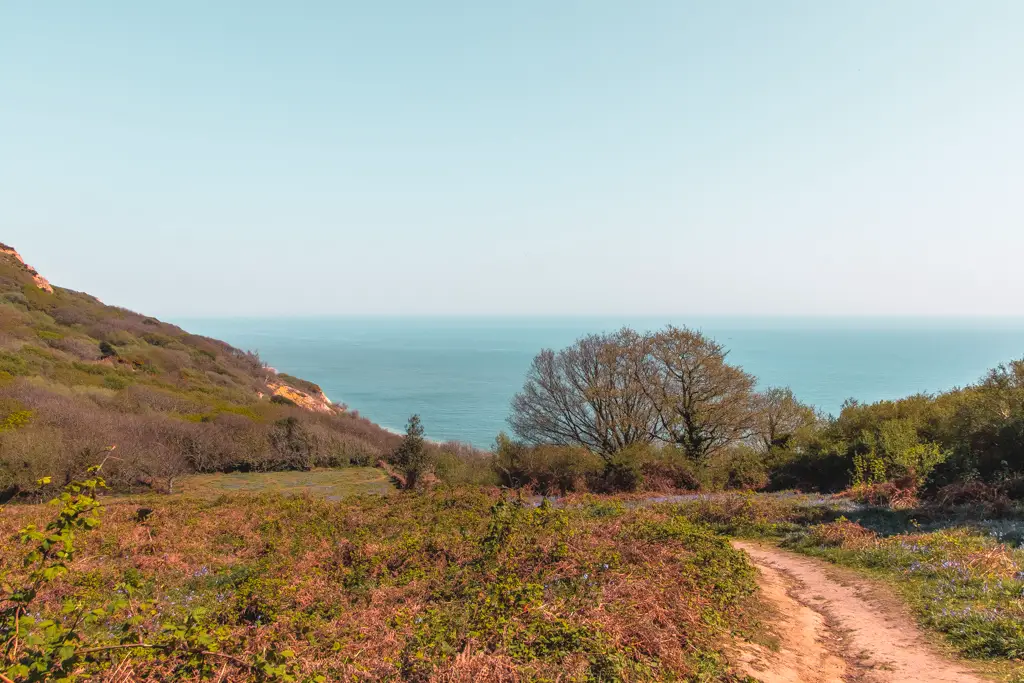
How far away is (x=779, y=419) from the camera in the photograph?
90.9 ft

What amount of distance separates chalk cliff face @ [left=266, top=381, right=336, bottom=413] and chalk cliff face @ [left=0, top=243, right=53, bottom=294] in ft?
94.2

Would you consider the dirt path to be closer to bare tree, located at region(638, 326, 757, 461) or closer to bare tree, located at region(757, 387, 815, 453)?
bare tree, located at region(638, 326, 757, 461)

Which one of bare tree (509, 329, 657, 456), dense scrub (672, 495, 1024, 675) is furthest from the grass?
dense scrub (672, 495, 1024, 675)

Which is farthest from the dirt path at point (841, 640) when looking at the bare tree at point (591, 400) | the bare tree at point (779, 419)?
the bare tree at point (779, 419)

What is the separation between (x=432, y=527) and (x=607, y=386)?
52.8ft

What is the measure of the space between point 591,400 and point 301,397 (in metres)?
37.8

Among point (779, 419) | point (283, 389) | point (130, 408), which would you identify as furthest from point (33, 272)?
point (779, 419)

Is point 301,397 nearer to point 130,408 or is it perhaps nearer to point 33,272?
point 130,408

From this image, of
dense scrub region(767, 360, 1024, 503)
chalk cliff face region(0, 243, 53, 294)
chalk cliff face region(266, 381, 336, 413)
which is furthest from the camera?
chalk cliff face region(0, 243, 53, 294)

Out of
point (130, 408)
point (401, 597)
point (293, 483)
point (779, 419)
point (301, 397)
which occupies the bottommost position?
point (301, 397)

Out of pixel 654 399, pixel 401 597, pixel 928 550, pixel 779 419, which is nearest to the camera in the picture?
pixel 401 597

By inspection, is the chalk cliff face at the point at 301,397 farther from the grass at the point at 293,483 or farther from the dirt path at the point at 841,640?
the dirt path at the point at 841,640

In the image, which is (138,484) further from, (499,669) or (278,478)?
(499,669)

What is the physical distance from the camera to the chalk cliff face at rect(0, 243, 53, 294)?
59713 mm
